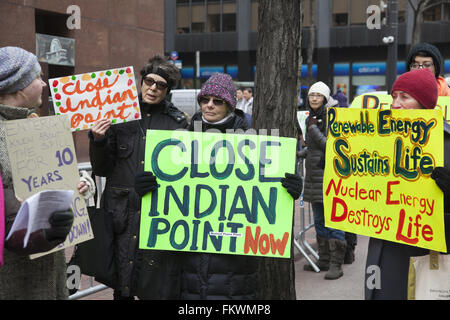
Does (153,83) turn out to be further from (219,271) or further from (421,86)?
(421,86)

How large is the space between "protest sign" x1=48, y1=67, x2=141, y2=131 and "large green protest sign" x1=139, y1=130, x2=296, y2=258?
1.81 ft

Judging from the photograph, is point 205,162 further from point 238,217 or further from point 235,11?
point 235,11

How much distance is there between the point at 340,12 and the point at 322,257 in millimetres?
29399

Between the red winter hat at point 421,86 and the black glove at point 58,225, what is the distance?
1.85 metres

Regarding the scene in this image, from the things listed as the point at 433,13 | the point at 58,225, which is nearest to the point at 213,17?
the point at 433,13

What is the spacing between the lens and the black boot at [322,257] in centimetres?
639

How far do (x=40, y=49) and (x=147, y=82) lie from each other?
379 inches

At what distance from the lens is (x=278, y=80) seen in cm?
422

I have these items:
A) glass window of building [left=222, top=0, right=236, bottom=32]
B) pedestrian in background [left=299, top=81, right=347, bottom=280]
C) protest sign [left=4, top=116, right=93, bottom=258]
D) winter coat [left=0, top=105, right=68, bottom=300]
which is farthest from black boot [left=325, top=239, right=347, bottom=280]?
glass window of building [left=222, top=0, right=236, bottom=32]

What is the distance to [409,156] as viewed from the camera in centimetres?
280

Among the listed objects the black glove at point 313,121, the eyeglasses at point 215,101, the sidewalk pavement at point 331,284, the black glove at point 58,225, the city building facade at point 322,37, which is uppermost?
the city building facade at point 322,37

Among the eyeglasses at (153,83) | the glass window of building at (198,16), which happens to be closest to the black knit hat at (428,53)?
the eyeglasses at (153,83)

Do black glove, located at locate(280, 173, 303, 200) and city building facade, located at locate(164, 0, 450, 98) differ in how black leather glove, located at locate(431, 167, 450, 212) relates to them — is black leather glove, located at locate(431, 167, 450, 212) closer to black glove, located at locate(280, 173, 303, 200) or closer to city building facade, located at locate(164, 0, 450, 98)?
black glove, located at locate(280, 173, 303, 200)

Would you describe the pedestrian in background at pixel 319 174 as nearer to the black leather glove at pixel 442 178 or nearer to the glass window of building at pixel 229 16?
the black leather glove at pixel 442 178
